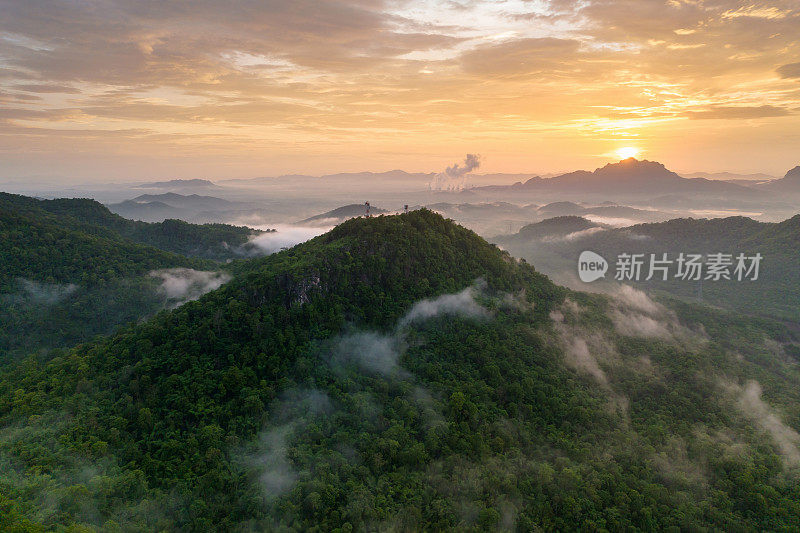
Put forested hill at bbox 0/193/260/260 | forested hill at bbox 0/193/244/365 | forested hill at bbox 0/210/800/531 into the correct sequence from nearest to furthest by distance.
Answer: forested hill at bbox 0/210/800/531, forested hill at bbox 0/193/244/365, forested hill at bbox 0/193/260/260

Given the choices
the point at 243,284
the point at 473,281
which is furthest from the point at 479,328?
the point at 243,284

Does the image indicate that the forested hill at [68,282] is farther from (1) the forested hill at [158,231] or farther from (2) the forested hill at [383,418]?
(2) the forested hill at [383,418]

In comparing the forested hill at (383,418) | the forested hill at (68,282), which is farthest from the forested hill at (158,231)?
the forested hill at (383,418)

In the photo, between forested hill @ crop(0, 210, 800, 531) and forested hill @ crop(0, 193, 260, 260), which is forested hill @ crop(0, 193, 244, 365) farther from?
forested hill @ crop(0, 210, 800, 531)

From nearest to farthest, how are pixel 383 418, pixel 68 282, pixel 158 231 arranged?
pixel 383 418
pixel 68 282
pixel 158 231

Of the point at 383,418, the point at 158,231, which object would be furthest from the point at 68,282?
the point at 383,418

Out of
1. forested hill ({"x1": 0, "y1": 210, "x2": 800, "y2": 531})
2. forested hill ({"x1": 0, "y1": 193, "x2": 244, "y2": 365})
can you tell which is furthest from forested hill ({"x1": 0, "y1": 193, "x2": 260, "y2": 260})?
forested hill ({"x1": 0, "y1": 210, "x2": 800, "y2": 531})

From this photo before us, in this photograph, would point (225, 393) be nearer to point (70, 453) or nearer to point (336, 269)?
point (70, 453)

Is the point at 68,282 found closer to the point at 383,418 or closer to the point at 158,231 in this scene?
the point at 158,231

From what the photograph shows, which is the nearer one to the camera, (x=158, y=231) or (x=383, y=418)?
(x=383, y=418)

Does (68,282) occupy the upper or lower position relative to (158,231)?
lower
